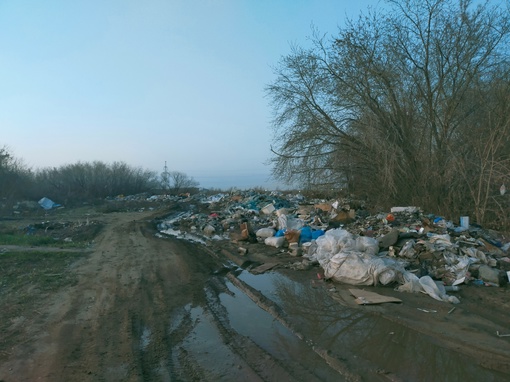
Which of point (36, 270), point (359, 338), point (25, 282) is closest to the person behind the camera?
point (359, 338)

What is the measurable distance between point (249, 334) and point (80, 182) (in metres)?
35.9

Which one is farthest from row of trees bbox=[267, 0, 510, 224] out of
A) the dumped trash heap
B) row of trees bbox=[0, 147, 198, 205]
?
row of trees bbox=[0, 147, 198, 205]

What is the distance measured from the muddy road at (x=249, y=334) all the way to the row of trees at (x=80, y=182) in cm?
2636

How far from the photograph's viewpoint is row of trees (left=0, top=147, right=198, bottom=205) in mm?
29250

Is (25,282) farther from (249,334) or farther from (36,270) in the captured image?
(249,334)

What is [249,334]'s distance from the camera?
468 centimetres

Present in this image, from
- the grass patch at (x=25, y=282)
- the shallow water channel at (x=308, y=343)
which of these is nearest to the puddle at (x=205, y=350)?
the shallow water channel at (x=308, y=343)

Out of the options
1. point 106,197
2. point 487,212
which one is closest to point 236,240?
point 487,212

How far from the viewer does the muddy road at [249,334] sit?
12.1 ft

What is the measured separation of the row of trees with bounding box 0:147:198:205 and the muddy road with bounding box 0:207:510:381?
26.4 meters

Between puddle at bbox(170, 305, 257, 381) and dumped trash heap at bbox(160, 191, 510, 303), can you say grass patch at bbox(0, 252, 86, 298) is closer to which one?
puddle at bbox(170, 305, 257, 381)

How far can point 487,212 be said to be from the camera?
1043 centimetres

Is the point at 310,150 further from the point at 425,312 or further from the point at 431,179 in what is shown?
the point at 425,312

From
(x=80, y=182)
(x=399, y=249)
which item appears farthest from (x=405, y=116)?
(x=80, y=182)
